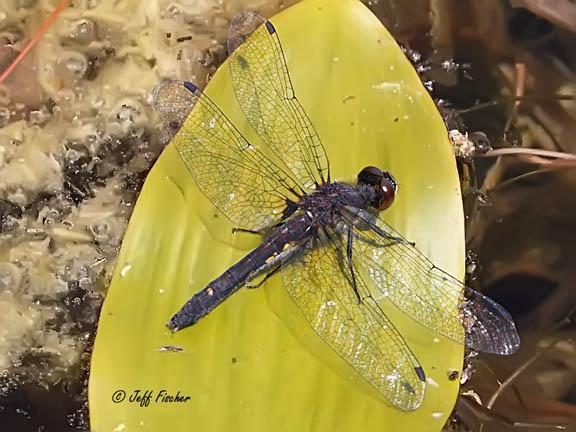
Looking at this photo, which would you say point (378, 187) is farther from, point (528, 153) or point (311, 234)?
point (528, 153)

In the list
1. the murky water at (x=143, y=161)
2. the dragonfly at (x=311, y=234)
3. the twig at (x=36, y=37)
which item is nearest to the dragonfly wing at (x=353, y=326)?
the dragonfly at (x=311, y=234)

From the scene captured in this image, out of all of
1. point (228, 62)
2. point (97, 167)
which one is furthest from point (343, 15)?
point (97, 167)

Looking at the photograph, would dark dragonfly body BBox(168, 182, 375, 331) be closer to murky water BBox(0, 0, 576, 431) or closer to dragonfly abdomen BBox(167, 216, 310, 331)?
dragonfly abdomen BBox(167, 216, 310, 331)

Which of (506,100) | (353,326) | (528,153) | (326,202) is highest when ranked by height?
(506,100)

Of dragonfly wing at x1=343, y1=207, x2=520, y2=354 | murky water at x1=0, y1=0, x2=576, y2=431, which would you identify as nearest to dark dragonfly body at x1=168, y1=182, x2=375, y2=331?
dragonfly wing at x1=343, y1=207, x2=520, y2=354

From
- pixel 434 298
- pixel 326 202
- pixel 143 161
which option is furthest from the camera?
pixel 143 161

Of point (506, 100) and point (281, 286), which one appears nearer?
point (281, 286)

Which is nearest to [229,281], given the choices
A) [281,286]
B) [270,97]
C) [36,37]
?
[281,286]
